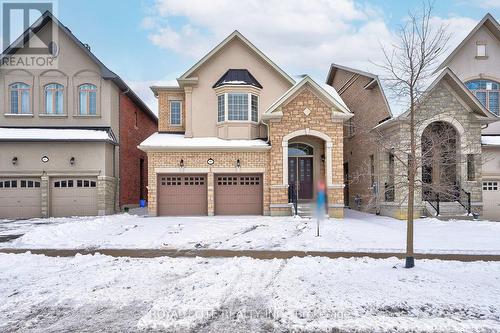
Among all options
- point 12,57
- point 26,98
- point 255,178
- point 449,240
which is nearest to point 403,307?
point 449,240

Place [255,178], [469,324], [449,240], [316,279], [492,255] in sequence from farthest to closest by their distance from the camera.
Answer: [255,178] < [449,240] < [492,255] < [316,279] < [469,324]

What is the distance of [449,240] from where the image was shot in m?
11.3

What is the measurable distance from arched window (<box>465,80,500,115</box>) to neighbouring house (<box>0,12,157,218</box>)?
20571 millimetres

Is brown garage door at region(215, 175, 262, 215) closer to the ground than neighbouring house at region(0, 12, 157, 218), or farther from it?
closer to the ground

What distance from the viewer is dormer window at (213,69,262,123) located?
1911 cm

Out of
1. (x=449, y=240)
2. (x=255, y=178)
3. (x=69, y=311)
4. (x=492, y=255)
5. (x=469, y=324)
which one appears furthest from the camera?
(x=255, y=178)

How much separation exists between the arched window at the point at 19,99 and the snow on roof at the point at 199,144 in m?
7.79

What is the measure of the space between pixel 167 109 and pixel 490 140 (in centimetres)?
1838

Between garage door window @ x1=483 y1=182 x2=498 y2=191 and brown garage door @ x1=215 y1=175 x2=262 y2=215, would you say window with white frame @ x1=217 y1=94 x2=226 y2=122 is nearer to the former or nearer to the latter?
brown garage door @ x1=215 y1=175 x2=262 y2=215

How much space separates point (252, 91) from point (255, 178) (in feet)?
15.9

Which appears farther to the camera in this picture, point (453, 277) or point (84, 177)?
point (84, 177)

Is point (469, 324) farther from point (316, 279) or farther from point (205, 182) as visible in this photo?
point (205, 182)

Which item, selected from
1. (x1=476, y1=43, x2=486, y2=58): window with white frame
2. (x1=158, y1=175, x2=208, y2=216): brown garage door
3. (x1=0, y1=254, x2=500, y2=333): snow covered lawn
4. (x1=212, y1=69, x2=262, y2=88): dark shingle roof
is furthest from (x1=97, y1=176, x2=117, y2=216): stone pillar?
(x1=476, y1=43, x2=486, y2=58): window with white frame

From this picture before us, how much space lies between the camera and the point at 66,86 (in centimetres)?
2020
